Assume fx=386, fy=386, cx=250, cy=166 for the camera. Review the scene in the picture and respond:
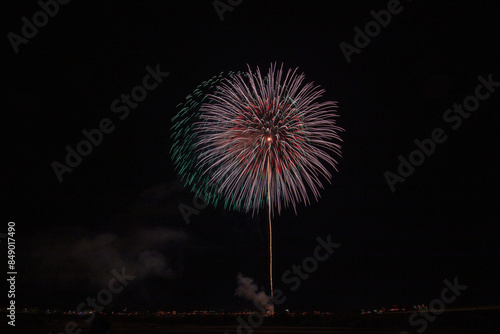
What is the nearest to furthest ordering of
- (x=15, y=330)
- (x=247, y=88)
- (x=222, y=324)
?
(x=15, y=330), (x=222, y=324), (x=247, y=88)

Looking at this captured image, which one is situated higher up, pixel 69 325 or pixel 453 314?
pixel 69 325

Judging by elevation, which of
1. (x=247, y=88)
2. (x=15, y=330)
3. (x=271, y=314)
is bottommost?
(x=271, y=314)

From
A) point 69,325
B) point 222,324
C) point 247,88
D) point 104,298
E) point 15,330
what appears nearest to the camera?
point 15,330

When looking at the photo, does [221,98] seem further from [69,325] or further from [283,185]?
[69,325]

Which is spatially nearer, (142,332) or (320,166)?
(142,332)

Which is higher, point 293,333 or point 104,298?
point 104,298

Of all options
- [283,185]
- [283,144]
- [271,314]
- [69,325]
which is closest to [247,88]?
[283,144]

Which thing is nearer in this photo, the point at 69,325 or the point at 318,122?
the point at 69,325

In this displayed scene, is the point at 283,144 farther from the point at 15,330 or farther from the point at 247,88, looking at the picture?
the point at 15,330

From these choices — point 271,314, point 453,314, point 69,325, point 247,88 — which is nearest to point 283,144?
point 247,88
